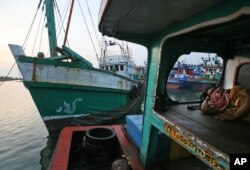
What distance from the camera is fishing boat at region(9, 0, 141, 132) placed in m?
8.23

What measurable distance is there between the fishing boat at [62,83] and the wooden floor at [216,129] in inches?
262

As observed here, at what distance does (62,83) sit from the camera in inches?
344

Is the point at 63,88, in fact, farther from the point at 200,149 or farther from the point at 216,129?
the point at 200,149

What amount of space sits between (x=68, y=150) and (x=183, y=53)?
3119mm

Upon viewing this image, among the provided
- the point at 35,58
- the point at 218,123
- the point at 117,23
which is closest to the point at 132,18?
the point at 117,23

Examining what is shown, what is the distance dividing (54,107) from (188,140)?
783cm

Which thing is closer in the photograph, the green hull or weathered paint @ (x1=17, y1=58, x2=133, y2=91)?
weathered paint @ (x1=17, y1=58, x2=133, y2=91)

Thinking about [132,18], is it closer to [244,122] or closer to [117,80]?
[244,122]

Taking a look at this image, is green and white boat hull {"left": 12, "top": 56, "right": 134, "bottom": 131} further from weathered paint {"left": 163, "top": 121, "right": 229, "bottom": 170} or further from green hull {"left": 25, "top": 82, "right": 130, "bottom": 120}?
weathered paint {"left": 163, "top": 121, "right": 229, "bottom": 170}

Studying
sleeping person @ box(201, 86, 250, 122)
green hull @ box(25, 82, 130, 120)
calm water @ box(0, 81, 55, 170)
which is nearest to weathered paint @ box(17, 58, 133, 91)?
green hull @ box(25, 82, 130, 120)

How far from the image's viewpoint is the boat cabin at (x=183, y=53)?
193 centimetres

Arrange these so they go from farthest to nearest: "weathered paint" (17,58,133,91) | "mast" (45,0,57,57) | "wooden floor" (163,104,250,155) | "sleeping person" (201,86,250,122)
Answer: "mast" (45,0,57,57) < "weathered paint" (17,58,133,91) < "sleeping person" (201,86,250,122) < "wooden floor" (163,104,250,155)

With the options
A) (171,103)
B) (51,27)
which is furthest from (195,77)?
(171,103)

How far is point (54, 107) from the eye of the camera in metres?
8.87
